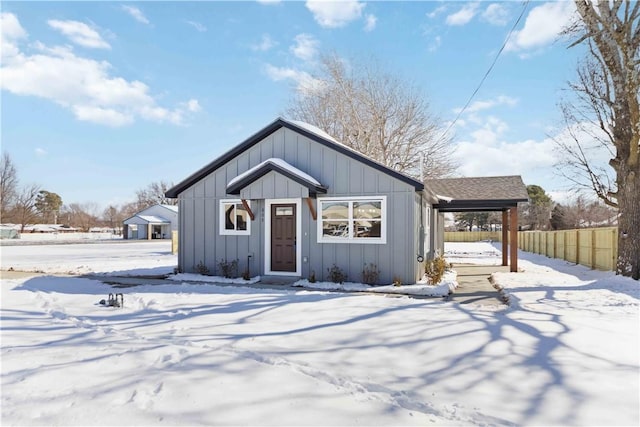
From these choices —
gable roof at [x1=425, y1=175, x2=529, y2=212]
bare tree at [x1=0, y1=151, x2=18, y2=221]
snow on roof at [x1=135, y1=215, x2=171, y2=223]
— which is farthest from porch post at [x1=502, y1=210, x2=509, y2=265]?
bare tree at [x1=0, y1=151, x2=18, y2=221]

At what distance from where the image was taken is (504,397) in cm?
327

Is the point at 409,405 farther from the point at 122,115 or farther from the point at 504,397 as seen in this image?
the point at 122,115

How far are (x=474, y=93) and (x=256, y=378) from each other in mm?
14509

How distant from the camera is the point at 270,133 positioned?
1105 centimetres

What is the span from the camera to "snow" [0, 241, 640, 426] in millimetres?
2986

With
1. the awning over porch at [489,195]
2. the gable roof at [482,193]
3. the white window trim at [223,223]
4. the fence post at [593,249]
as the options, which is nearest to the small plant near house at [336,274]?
the white window trim at [223,223]

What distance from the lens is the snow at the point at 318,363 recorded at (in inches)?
118

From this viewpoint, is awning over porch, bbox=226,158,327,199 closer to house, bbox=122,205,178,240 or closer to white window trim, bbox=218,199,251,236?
white window trim, bbox=218,199,251,236

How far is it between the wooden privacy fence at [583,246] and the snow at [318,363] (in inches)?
290

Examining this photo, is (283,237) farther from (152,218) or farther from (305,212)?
(152,218)

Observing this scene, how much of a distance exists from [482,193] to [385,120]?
1332 centimetres

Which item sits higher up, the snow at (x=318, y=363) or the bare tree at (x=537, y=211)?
the bare tree at (x=537, y=211)

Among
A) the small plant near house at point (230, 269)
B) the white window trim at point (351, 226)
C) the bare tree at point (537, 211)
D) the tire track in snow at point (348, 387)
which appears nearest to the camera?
the tire track in snow at point (348, 387)

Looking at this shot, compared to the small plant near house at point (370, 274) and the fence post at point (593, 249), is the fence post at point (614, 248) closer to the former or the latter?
the fence post at point (593, 249)
